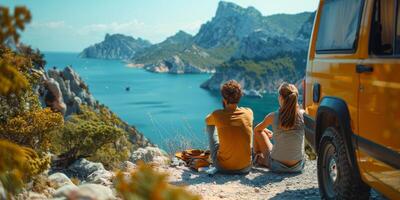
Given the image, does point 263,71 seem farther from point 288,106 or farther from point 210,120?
point 288,106

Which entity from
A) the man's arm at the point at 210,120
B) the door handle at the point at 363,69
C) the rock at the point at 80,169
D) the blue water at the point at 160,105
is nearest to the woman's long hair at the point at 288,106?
the man's arm at the point at 210,120

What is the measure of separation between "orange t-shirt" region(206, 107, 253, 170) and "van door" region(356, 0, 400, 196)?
3562mm

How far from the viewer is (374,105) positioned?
395 centimetres

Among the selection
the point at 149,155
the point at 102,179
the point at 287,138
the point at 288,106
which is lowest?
the point at 149,155

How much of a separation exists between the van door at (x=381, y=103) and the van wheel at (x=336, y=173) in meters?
0.48

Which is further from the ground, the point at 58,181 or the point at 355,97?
the point at 355,97

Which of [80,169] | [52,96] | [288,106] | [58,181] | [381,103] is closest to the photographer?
[381,103]

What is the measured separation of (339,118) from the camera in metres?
4.74

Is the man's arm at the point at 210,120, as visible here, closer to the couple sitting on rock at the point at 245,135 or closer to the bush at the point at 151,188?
the couple sitting on rock at the point at 245,135

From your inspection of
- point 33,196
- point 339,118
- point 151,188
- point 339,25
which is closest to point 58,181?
point 33,196

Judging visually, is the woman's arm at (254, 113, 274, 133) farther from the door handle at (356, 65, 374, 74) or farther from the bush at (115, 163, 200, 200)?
the bush at (115, 163, 200, 200)

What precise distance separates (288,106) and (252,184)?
1344 millimetres

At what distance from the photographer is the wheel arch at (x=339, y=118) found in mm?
4629

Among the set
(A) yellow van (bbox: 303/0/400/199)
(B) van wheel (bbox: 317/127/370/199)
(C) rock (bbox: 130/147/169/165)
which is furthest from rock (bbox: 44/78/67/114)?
(B) van wheel (bbox: 317/127/370/199)
